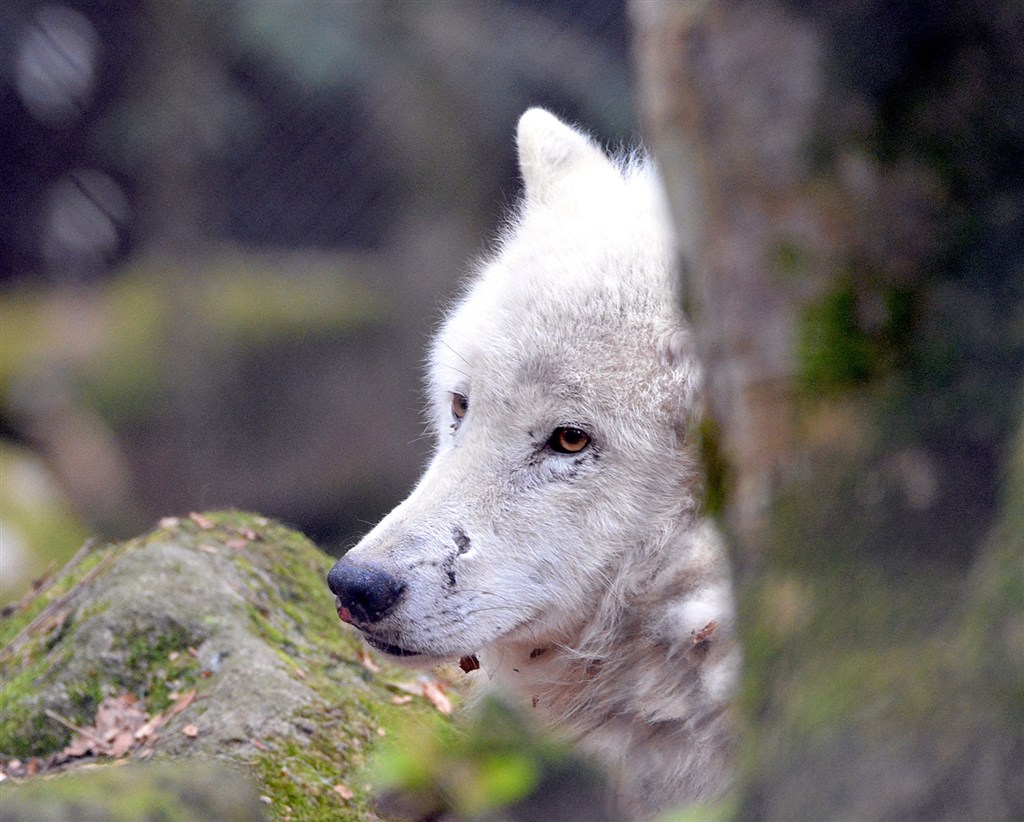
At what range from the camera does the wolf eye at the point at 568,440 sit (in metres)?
3.01

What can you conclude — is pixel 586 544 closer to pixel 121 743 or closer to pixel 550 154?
pixel 121 743

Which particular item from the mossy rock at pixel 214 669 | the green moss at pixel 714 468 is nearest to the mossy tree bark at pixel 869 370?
the green moss at pixel 714 468

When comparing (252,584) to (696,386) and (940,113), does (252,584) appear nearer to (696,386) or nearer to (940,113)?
(696,386)

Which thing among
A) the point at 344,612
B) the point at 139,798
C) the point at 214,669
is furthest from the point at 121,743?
the point at 139,798

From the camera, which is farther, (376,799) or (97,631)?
(97,631)

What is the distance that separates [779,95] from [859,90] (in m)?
0.09

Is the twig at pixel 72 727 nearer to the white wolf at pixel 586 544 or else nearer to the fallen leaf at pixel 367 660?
the white wolf at pixel 586 544

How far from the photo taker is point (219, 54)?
1090 centimetres

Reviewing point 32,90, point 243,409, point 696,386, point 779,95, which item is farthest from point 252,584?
point 32,90

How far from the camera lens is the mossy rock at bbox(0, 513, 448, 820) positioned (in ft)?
9.89

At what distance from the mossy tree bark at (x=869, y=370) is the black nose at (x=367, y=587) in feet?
4.89

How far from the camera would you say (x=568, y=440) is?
3.03 m

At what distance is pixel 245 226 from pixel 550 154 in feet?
26.2

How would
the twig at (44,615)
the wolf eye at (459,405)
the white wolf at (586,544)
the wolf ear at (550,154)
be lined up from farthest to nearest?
the wolf ear at (550,154)
the twig at (44,615)
the wolf eye at (459,405)
the white wolf at (586,544)
